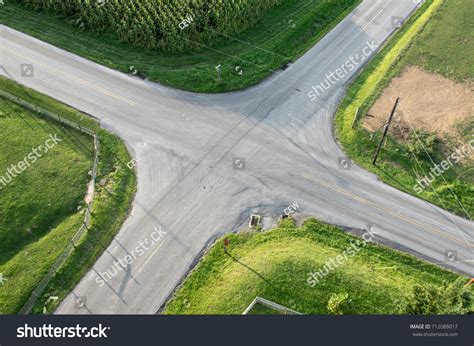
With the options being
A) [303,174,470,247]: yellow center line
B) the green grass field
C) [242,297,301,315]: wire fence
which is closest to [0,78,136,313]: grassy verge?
the green grass field

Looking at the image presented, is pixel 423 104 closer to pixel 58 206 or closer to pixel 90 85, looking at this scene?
pixel 90 85

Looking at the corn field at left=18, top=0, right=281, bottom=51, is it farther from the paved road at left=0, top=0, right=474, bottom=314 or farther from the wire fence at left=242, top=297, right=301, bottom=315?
the wire fence at left=242, top=297, right=301, bottom=315

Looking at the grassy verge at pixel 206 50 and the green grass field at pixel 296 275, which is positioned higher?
the grassy verge at pixel 206 50

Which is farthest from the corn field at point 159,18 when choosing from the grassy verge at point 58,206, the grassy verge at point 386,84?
the grassy verge at point 386,84

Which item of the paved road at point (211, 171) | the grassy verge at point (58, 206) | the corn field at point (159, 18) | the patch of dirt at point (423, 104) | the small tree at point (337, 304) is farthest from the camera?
the corn field at point (159, 18)

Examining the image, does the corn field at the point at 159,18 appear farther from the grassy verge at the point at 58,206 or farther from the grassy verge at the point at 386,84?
the grassy verge at the point at 386,84

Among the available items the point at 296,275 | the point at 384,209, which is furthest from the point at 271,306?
the point at 384,209

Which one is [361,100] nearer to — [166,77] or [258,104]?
[258,104]
